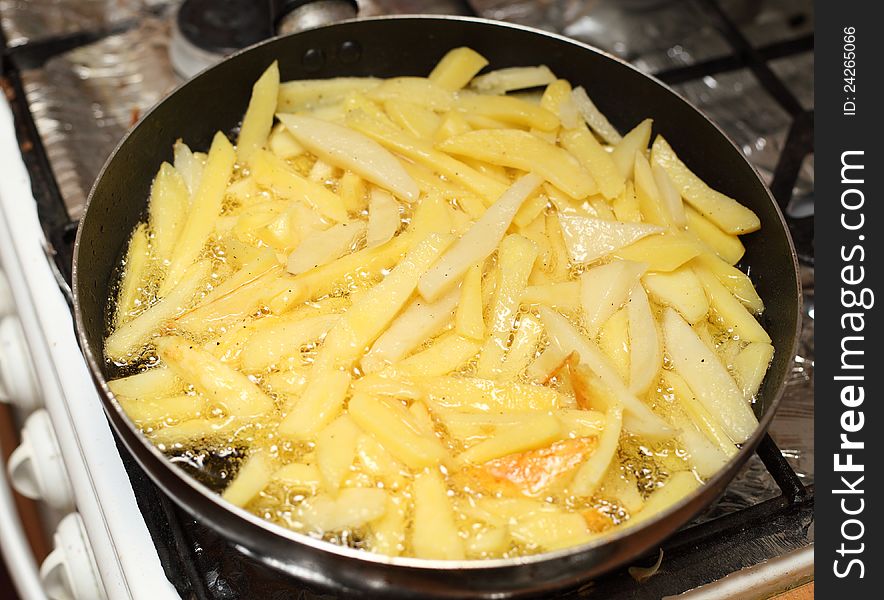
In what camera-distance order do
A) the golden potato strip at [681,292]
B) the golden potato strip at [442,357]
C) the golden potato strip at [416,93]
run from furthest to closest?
the golden potato strip at [416,93] → the golden potato strip at [681,292] → the golden potato strip at [442,357]

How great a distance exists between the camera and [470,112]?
1.34 meters

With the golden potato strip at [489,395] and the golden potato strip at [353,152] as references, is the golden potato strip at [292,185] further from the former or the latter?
the golden potato strip at [489,395]

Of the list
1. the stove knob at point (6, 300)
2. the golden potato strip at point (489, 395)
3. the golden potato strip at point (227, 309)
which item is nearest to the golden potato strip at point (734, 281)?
the golden potato strip at point (489, 395)

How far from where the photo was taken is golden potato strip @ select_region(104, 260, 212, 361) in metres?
1.10

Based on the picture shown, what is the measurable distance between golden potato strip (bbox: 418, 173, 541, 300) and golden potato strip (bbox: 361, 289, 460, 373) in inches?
0.7

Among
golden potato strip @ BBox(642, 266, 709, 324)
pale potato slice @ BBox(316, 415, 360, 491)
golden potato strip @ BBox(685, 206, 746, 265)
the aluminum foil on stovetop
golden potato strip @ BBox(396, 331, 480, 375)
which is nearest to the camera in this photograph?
pale potato slice @ BBox(316, 415, 360, 491)

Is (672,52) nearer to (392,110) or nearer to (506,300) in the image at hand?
(392,110)

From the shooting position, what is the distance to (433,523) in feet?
2.97

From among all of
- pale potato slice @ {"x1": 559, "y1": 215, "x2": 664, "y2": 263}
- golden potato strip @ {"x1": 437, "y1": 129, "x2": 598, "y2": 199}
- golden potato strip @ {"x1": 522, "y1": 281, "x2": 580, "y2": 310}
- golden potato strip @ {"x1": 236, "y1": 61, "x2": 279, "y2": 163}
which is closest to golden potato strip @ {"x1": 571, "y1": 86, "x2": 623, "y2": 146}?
golden potato strip @ {"x1": 437, "y1": 129, "x2": 598, "y2": 199}

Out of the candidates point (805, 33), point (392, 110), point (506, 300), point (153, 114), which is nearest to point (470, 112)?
point (392, 110)

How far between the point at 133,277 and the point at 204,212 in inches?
5.3

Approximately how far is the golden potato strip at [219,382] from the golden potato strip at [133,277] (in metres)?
0.16

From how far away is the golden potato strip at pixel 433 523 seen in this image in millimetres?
885

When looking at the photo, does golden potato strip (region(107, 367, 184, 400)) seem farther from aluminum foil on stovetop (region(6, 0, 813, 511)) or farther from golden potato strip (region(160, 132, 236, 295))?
aluminum foil on stovetop (region(6, 0, 813, 511))
